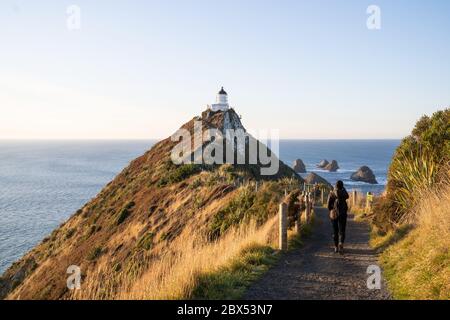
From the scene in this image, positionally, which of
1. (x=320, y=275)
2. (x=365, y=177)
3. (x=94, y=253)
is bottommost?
(x=365, y=177)

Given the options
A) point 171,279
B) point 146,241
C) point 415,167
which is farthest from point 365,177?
point 171,279

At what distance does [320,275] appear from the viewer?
885 cm

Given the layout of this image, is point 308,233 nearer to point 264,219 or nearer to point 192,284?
point 264,219

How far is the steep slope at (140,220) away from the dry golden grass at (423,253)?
20.3 feet

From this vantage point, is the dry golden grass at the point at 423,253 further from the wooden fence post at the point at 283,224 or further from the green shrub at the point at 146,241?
the green shrub at the point at 146,241

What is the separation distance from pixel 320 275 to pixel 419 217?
124 inches

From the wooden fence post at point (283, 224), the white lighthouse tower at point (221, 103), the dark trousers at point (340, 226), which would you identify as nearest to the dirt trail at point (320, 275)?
the wooden fence post at point (283, 224)

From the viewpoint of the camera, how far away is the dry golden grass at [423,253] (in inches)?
260

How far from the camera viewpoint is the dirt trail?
24.5ft
